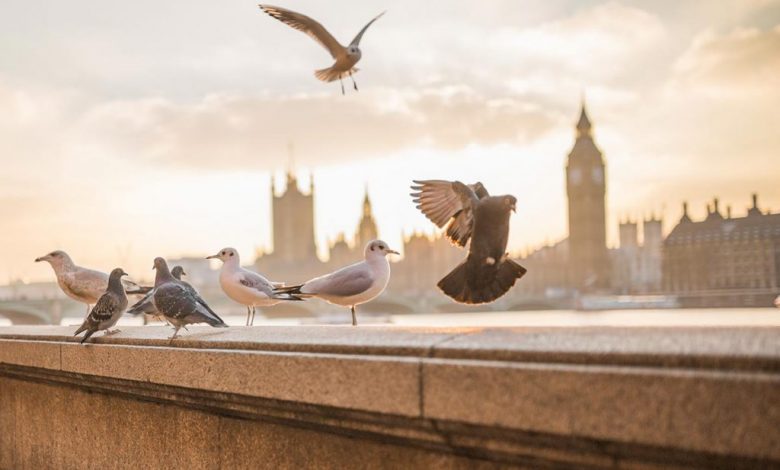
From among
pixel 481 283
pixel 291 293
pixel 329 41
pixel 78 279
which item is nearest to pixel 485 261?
pixel 481 283

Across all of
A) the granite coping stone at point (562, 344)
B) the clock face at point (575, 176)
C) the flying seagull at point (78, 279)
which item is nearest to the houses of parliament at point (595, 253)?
the clock face at point (575, 176)

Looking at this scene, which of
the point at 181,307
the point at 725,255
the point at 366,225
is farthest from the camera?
the point at 366,225

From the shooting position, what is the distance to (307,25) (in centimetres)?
459

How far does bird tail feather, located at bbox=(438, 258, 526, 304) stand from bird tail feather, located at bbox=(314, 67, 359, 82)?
1.87 meters

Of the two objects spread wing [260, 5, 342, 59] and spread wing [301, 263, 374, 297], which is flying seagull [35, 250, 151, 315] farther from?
spread wing [260, 5, 342, 59]

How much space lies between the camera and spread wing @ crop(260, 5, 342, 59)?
15.0 feet

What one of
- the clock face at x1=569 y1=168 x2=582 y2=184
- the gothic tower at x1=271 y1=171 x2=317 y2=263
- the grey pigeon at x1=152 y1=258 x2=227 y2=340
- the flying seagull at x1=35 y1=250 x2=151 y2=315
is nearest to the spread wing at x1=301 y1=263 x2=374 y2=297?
the grey pigeon at x1=152 y1=258 x2=227 y2=340

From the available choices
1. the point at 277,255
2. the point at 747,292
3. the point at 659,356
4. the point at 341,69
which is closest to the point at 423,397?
the point at 659,356

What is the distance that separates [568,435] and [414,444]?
23.1 inches

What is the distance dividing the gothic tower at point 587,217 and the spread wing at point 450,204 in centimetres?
11741

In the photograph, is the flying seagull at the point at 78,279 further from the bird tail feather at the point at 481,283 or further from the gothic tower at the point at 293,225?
the gothic tower at the point at 293,225

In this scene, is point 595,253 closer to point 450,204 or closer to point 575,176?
point 575,176

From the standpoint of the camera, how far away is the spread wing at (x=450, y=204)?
356 centimetres

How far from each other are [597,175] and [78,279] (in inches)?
4966
